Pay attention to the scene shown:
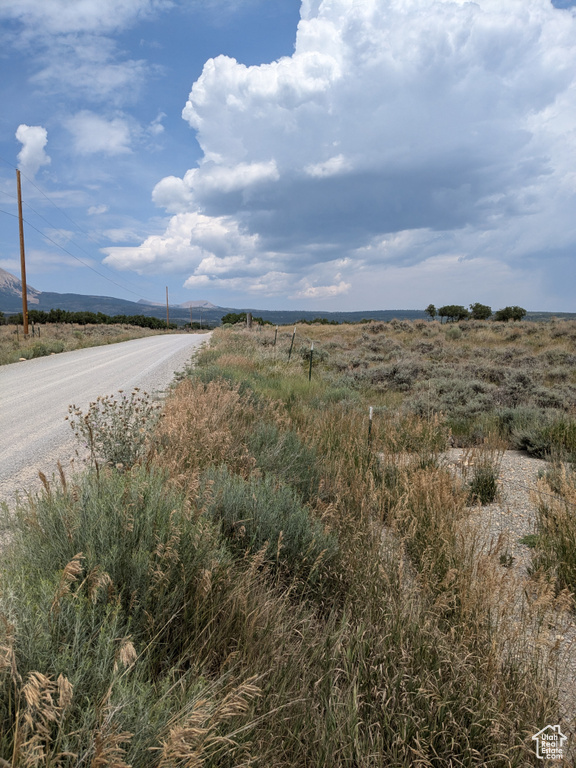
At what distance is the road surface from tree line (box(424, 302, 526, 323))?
113 ft

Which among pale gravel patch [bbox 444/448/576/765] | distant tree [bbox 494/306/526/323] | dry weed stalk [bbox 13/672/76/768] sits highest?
distant tree [bbox 494/306/526/323]

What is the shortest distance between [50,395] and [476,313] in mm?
56715

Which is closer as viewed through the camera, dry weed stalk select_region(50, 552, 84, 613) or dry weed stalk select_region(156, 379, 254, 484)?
dry weed stalk select_region(50, 552, 84, 613)

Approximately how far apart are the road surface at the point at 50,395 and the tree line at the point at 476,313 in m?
34.4

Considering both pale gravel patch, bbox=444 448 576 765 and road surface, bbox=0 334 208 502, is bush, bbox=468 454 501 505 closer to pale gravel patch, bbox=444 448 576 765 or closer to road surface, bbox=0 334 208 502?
pale gravel patch, bbox=444 448 576 765

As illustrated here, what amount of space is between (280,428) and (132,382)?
6568 millimetres

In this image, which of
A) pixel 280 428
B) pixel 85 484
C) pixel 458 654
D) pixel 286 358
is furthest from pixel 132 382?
pixel 458 654

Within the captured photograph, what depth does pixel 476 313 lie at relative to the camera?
57.4 metres

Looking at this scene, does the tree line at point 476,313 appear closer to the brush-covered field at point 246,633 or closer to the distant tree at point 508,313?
the distant tree at point 508,313

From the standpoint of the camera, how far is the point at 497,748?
6.89ft

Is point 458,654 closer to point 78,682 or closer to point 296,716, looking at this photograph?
point 296,716

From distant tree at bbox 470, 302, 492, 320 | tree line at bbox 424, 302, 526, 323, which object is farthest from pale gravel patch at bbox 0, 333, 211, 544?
distant tree at bbox 470, 302, 492, 320

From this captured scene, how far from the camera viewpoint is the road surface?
5.65m

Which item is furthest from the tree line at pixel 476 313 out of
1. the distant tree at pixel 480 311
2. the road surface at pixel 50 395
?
the road surface at pixel 50 395
